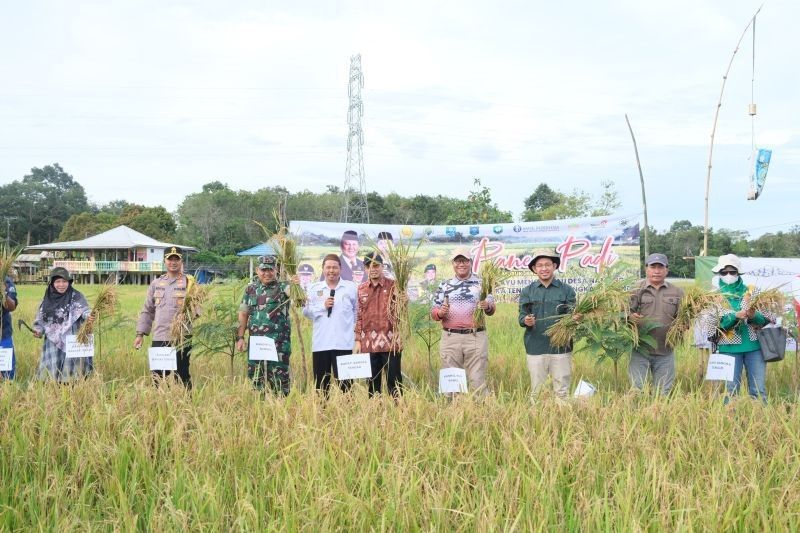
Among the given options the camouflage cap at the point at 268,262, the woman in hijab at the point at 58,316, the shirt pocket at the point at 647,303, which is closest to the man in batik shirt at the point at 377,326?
the camouflage cap at the point at 268,262

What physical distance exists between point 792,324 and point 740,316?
1.11 metres

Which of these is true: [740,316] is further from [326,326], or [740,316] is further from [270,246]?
[270,246]

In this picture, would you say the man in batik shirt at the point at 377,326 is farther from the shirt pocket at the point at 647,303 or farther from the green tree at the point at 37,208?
the green tree at the point at 37,208

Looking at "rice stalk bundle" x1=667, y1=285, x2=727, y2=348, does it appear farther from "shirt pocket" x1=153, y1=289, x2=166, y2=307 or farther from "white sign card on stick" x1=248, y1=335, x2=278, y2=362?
"shirt pocket" x1=153, y1=289, x2=166, y2=307

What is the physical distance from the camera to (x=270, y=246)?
548 centimetres

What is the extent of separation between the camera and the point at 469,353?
5.51m

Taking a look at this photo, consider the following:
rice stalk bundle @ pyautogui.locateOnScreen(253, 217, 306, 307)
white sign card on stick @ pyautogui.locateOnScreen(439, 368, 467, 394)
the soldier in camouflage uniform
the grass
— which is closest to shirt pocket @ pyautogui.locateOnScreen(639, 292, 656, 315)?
the grass

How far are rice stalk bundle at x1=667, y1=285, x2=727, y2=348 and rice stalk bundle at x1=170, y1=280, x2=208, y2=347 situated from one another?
4082 mm

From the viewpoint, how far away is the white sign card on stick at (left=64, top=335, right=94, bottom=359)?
5.79 metres

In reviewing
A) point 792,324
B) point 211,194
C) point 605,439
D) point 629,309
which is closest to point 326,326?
point 629,309

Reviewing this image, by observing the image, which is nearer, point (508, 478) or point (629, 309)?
point (508, 478)

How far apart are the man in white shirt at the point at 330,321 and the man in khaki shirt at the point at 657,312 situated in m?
2.42

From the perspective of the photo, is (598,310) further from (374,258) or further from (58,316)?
→ (58,316)

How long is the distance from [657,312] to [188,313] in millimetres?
4050
